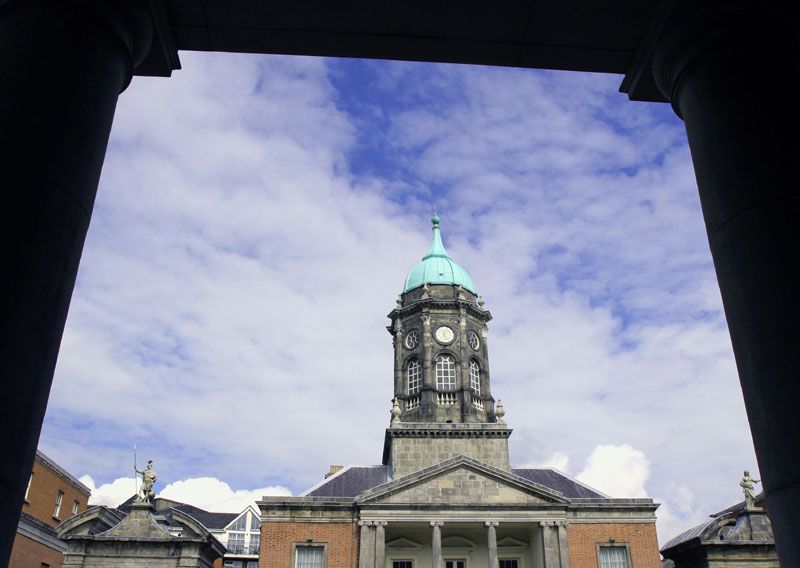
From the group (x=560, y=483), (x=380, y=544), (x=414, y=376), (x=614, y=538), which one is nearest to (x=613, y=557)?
(x=614, y=538)

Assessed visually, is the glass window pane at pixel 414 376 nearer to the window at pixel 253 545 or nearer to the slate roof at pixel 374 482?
the slate roof at pixel 374 482

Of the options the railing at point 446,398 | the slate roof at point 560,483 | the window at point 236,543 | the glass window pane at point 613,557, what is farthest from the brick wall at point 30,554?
the window at point 236,543

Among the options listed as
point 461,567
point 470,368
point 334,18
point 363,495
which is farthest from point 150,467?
point 334,18

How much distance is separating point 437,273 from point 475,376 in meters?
8.41

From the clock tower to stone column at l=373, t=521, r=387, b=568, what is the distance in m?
5.59

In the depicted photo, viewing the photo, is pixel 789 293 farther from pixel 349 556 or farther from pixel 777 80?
pixel 349 556

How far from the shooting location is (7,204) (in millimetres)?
4363

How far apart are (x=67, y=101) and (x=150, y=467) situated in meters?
33.1

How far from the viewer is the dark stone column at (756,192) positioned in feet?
14.3

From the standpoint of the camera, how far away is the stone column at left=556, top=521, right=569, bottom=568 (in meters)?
34.5

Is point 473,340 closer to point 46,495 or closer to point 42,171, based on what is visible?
point 46,495

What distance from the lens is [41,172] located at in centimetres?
455

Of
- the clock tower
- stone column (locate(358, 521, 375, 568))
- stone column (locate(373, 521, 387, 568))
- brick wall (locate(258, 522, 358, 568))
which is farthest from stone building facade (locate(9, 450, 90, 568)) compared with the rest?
the clock tower

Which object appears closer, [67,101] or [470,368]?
[67,101]
